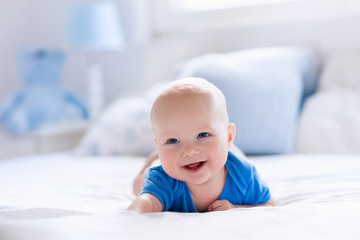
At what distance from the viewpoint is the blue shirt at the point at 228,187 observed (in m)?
0.89

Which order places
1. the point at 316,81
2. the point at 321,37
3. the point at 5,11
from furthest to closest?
1. the point at 5,11
2. the point at 321,37
3. the point at 316,81

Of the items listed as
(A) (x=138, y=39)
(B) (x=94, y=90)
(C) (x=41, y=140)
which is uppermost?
(A) (x=138, y=39)

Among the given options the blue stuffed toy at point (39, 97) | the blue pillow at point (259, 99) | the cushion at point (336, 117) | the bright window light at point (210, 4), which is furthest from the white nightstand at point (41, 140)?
the cushion at point (336, 117)

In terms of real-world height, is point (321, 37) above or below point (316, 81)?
above

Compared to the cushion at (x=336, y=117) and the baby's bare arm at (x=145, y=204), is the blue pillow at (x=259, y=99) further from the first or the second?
the baby's bare arm at (x=145, y=204)

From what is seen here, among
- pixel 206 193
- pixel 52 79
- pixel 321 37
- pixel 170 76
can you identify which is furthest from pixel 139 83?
pixel 206 193

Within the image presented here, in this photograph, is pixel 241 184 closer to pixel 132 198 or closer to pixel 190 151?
pixel 190 151

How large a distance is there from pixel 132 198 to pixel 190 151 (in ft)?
1.25

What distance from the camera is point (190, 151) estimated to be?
82cm

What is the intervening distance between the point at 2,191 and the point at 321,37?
1.47m

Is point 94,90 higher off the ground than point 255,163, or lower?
higher

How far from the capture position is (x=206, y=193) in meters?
0.91

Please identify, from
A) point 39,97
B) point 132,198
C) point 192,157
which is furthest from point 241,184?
point 39,97

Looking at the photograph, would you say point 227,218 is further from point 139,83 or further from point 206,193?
point 139,83
